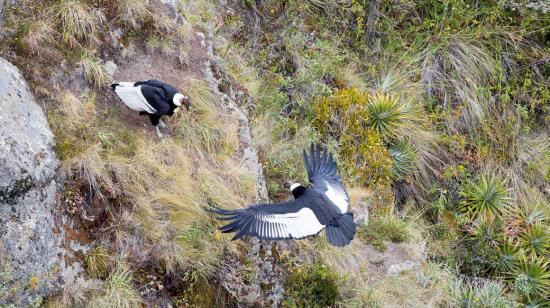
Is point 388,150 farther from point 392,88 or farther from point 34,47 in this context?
point 34,47

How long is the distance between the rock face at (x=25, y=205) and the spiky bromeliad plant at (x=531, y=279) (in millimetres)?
5285

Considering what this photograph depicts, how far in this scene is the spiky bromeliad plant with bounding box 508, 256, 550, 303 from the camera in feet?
23.4

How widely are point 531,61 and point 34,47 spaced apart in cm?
663

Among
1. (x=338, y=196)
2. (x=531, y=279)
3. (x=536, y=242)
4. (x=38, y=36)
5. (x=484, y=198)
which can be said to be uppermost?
(x=38, y=36)

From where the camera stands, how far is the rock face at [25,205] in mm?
3854

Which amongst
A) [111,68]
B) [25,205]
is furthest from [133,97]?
[25,205]

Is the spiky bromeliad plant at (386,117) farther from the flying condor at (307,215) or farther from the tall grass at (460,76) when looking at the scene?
the flying condor at (307,215)

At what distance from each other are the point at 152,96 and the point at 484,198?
4437 mm

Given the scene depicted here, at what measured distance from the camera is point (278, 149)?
629cm

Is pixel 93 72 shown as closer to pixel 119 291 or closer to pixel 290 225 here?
pixel 119 291

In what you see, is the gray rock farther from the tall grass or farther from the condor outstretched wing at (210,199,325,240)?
the tall grass

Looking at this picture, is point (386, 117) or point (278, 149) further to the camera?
point (386, 117)

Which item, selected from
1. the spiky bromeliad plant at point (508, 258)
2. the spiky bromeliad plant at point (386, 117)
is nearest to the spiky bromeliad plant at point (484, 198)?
the spiky bromeliad plant at point (508, 258)

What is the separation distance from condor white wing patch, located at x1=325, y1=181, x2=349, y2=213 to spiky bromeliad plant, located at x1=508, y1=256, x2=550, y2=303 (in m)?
3.26
